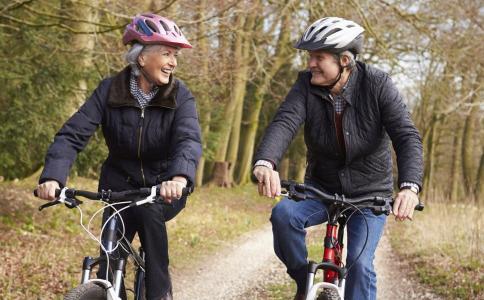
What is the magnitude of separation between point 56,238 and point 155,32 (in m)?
5.94

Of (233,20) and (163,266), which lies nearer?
(163,266)

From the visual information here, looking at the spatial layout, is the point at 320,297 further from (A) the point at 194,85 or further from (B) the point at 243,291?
(A) the point at 194,85

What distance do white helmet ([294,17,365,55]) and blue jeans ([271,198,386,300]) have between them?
0.92 m

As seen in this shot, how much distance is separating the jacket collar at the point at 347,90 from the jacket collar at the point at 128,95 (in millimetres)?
860

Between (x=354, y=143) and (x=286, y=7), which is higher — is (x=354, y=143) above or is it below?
below

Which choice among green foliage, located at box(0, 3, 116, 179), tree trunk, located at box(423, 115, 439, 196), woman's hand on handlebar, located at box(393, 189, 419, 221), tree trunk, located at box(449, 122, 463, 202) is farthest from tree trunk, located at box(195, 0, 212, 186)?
tree trunk, located at box(449, 122, 463, 202)

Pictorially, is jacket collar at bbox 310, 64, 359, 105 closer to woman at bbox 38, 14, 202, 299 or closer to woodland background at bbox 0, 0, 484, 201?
woman at bbox 38, 14, 202, 299

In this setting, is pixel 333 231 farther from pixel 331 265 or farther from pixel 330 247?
pixel 331 265

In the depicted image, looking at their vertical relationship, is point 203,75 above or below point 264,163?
above

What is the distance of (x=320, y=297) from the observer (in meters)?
3.91

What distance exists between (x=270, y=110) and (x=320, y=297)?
80.3 ft

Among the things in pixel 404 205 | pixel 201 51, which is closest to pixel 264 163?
pixel 404 205

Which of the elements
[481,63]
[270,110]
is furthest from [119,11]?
[270,110]

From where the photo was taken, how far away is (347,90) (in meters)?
4.26
